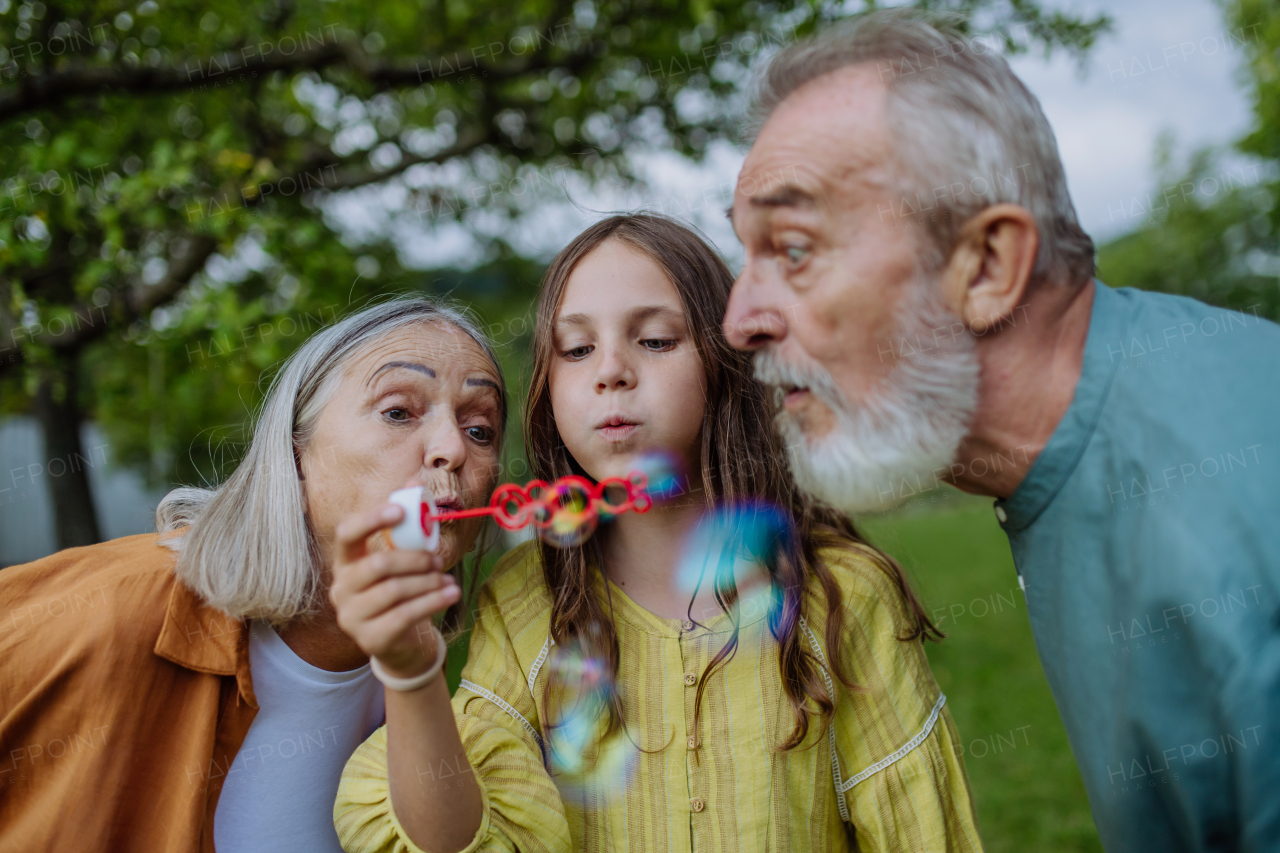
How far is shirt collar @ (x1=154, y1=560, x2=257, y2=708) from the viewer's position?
1.76m

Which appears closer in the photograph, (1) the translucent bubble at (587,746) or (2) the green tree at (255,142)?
(1) the translucent bubble at (587,746)

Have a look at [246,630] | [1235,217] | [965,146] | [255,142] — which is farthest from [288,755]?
[1235,217]

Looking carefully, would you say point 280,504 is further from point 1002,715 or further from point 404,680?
point 1002,715

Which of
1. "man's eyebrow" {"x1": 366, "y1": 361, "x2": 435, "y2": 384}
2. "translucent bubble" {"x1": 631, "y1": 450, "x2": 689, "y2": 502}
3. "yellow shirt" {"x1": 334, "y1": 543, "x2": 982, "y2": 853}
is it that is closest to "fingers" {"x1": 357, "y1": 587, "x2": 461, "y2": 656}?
"yellow shirt" {"x1": 334, "y1": 543, "x2": 982, "y2": 853}

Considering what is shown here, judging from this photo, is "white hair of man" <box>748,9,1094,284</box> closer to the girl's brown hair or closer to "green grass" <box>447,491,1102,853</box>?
the girl's brown hair

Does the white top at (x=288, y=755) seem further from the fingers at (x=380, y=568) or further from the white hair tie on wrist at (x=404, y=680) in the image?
the fingers at (x=380, y=568)

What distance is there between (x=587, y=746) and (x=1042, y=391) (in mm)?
1161

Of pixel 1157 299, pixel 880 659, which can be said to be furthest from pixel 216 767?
pixel 1157 299

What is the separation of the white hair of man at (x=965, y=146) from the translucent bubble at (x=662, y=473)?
68 cm

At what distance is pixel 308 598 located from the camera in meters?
1.84

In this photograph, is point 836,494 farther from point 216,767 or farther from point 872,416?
point 216,767

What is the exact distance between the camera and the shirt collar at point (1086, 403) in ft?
4.41

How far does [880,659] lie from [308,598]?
129 cm

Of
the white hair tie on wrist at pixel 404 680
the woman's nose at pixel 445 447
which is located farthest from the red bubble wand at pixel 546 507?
the white hair tie on wrist at pixel 404 680
